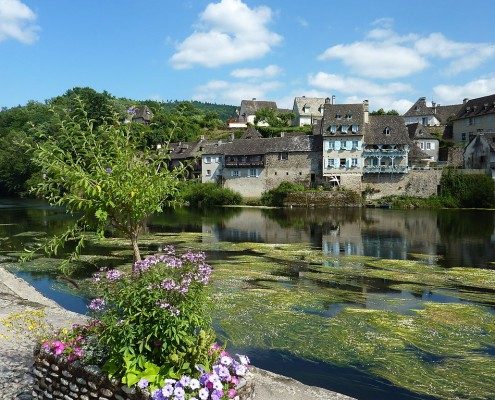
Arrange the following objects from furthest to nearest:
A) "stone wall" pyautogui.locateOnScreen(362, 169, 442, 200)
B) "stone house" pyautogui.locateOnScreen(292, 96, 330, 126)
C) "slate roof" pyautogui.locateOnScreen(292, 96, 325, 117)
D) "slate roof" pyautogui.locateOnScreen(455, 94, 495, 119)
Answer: "slate roof" pyautogui.locateOnScreen(292, 96, 325, 117), "stone house" pyautogui.locateOnScreen(292, 96, 330, 126), "slate roof" pyautogui.locateOnScreen(455, 94, 495, 119), "stone wall" pyautogui.locateOnScreen(362, 169, 442, 200)

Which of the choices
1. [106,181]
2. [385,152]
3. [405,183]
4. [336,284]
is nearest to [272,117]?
[385,152]

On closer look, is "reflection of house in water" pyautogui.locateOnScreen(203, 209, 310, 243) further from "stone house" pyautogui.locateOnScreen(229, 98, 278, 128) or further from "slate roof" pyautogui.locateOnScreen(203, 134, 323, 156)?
"stone house" pyautogui.locateOnScreen(229, 98, 278, 128)

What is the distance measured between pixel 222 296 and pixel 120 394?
533 inches

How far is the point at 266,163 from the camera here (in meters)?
81.7

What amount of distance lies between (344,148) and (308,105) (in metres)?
42.8

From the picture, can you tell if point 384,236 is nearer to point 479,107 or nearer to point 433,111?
point 479,107

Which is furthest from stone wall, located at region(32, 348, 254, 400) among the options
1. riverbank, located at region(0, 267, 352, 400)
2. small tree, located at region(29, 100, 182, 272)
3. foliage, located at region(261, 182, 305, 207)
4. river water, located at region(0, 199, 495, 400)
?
foliage, located at region(261, 182, 305, 207)

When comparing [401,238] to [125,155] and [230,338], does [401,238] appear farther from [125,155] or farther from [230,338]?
[125,155]

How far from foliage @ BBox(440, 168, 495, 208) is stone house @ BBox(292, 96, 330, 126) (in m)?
49.4

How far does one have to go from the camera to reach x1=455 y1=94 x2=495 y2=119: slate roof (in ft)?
273

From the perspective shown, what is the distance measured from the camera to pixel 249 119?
128625mm

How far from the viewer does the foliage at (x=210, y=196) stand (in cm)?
8088

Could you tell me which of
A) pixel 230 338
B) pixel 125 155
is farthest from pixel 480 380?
pixel 125 155

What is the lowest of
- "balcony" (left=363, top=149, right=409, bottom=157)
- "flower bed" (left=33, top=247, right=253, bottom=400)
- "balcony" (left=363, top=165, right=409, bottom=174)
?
"flower bed" (left=33, top=247, right=253, bottom=400)
